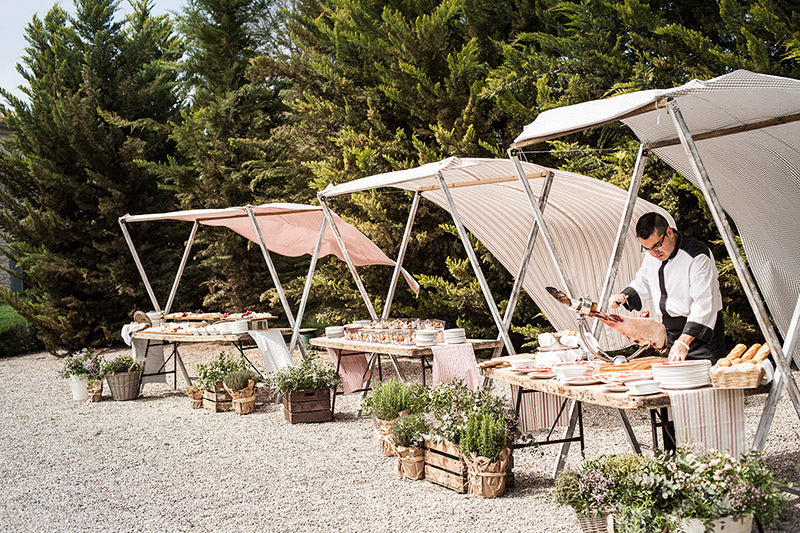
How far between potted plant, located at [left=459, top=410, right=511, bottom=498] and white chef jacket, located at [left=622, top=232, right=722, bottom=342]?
3.60ft

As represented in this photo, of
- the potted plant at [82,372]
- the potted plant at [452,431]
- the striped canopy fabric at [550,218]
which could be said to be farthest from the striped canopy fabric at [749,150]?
the potted plant at [82,372]

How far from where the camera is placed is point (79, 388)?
8.78 metres

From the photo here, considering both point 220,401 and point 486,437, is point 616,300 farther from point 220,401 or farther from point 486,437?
point 220,401

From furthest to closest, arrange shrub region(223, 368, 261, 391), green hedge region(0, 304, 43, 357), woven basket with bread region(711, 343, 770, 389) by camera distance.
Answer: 1. green hedge region(0, 304, 43, 357)
2. shrub region(223, 368, 261, 391)
3. woven basket with bread region(711, 343, 770, 389)

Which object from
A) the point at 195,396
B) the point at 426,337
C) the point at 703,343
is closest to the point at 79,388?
the point at 195,396

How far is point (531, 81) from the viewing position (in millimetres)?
9281

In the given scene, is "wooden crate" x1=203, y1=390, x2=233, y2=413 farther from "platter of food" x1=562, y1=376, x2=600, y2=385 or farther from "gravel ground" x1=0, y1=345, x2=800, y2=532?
"platter of food" x1=562, y1=376, x2=600, y2=385

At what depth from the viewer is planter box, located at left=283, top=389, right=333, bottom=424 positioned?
22.6ft

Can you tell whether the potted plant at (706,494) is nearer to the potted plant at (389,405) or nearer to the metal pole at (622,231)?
the metal pole at (622,231)

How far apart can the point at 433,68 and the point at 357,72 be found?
151 centimetres

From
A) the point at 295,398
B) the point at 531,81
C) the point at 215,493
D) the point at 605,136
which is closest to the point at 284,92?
the point at 531,81

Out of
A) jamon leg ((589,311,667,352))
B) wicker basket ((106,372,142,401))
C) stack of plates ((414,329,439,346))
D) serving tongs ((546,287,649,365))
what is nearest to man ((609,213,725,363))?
jamon leg ((589,311,667,352))

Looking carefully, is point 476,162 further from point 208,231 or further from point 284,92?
point 208,231

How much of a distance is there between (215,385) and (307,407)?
134 cm
